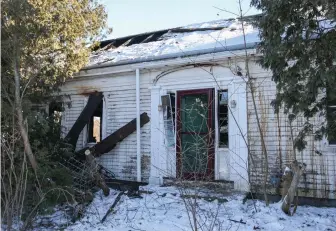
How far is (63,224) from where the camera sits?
609 cm

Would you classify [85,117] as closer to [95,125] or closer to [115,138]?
[95,125]

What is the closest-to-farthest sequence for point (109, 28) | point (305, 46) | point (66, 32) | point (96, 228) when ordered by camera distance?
point (305, 46) < point (96, 228) < point (66, 32) < point (109, 28)

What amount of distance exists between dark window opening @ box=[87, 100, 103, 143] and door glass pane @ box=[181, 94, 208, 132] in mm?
2564

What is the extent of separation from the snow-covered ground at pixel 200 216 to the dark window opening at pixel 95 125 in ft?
10.1

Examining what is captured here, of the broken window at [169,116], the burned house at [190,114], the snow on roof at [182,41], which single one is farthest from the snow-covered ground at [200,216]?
the snow on roof at [182,41]

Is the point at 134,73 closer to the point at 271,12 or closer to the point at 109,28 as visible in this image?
the point at 109,28

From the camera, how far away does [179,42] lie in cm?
940

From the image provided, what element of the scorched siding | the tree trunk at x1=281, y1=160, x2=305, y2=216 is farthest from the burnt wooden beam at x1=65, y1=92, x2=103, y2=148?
the tree trunk at x1=281, y1=160, x2=305, y2=216

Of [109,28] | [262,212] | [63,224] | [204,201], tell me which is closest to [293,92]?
[262,212]

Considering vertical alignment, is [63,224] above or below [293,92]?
below

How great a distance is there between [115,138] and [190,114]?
2017mm

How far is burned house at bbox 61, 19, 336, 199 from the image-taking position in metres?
7.13

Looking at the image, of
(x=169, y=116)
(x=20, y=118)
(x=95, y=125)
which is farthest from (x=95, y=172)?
(x=95, y=125)

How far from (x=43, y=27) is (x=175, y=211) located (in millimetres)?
4374
